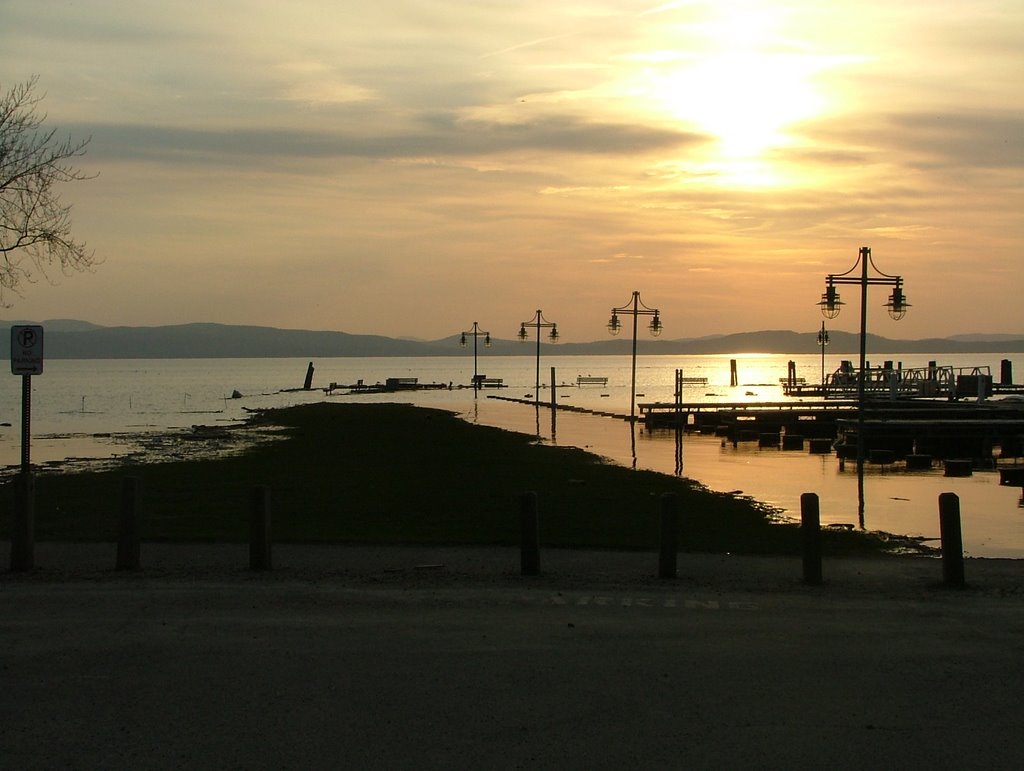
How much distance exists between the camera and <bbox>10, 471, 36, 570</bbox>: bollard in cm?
1309

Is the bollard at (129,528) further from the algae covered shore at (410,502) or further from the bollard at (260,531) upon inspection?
the algae covered shore at (410,502)

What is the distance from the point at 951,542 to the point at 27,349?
11617 millimetres

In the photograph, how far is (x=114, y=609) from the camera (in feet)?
35.3

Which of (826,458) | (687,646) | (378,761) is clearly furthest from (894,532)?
(826,458)

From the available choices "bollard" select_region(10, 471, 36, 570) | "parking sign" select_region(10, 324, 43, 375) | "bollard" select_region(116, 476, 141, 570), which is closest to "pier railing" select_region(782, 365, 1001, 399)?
"parking sign" select_region(10, 324, 43, 375)

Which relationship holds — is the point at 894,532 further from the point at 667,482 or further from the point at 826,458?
the point at 826,458

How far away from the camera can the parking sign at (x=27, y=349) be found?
1482 centimetres

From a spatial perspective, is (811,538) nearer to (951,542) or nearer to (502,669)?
(951,542)

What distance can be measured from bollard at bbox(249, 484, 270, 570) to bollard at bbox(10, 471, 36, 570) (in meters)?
2.51

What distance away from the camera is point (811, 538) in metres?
12.6

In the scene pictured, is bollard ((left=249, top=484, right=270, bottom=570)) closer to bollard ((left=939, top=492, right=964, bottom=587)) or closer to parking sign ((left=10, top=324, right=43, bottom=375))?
parking sign ((left=10, top=324, right=43, bottom=375))

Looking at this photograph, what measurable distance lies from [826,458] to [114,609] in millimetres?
35370

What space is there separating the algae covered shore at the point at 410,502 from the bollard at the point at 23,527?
257cm

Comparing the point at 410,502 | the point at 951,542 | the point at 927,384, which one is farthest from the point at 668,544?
the point at 927,384
